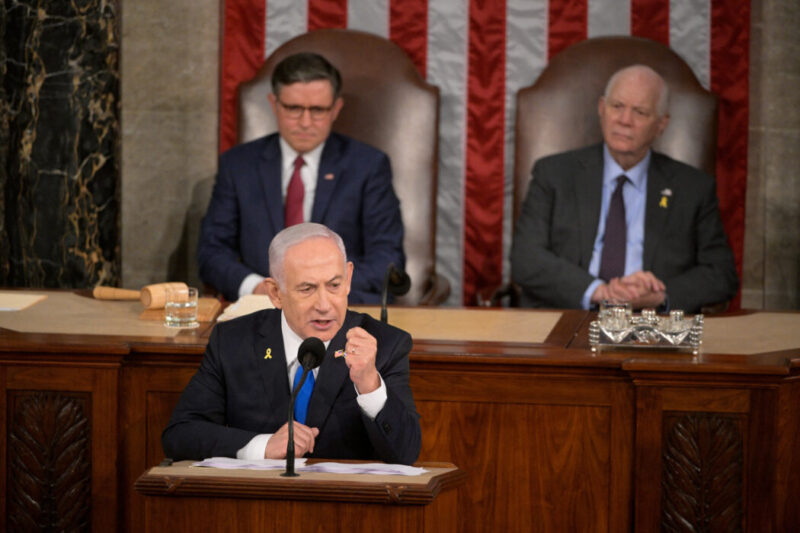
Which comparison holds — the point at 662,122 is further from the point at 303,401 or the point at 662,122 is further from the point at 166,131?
the point at 303,401

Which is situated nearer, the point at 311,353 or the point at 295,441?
the point at 311,353

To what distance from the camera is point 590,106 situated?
220 inches

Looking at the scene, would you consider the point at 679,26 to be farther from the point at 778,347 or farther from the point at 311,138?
the point at 778,347

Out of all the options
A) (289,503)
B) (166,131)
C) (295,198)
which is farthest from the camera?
(166,131)

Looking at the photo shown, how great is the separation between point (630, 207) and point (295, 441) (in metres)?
2.98

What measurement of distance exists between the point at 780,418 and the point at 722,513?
0.98 feet

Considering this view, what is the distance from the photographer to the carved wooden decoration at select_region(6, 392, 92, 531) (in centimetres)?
339

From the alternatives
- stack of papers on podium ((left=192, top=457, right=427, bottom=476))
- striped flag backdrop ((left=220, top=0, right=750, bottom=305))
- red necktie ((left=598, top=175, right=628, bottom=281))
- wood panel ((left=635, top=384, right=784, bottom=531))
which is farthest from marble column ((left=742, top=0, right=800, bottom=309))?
stack of papers on podium ((left=192, top=457, right=427, bottom=476))

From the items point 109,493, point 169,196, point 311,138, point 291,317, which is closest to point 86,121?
point 169,196

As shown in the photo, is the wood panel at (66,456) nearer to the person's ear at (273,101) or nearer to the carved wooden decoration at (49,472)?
the carved wooden decoration at (49,472)

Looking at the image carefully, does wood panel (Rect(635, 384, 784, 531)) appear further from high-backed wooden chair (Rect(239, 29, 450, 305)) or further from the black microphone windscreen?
high-backed wooden chair (Rect(239, 29, 450, 305))

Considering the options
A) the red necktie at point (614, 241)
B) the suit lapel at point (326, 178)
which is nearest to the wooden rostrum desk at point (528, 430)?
the red necktie at point (614, 241)

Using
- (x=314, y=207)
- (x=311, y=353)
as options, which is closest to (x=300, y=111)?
(x=314, y=207)

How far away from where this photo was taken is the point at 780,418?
323cm
